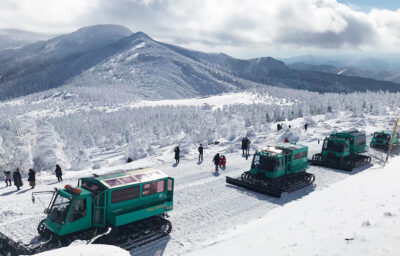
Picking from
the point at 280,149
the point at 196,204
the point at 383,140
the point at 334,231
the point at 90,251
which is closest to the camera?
the point at 90,251

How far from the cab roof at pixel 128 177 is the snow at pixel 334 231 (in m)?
3.99

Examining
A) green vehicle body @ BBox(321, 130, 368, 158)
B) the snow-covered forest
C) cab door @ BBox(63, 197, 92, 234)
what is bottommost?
the snow-covered forest

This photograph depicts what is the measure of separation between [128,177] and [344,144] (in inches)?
786

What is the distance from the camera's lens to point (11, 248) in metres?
11.0

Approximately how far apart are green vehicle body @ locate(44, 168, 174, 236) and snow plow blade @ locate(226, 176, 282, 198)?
7899mm

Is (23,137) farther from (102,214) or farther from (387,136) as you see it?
(387,136)

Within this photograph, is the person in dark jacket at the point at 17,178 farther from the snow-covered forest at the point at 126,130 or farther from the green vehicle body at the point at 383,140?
the green vehicle body at the point at 383,140

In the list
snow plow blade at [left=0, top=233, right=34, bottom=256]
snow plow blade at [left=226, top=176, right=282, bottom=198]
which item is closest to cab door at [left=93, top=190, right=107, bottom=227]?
snow plow blade at [left=0, top=233, right=34, bottom=256]

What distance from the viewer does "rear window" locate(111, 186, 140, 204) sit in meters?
12.2

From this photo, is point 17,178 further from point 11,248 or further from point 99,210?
point 99,210

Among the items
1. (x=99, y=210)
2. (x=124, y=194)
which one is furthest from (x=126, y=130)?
(x=99, y=210)

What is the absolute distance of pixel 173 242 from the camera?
515 inches

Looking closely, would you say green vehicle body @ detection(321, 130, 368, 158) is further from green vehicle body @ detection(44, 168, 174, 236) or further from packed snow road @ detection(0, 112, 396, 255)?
green vehicle body @ detection(44, 168, 174, 236)

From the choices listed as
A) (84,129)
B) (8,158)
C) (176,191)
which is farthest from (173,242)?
(84,129)
